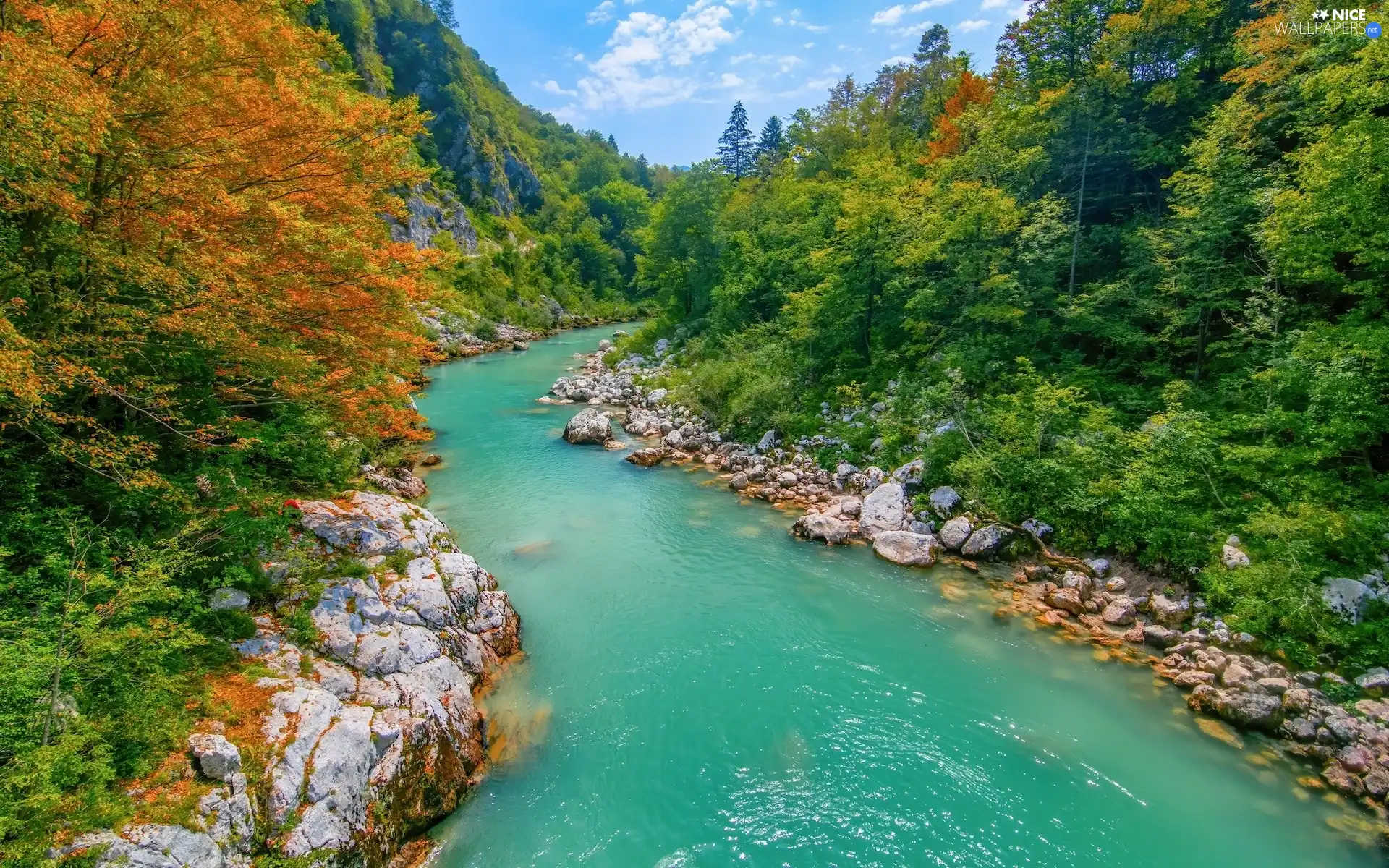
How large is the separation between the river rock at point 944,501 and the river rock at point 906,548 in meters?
0.96

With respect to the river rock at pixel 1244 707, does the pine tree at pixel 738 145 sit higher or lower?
higher

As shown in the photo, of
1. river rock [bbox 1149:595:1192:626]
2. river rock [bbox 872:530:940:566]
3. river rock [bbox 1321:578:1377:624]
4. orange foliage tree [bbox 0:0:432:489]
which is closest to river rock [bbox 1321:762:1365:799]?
river rock [bbox 1321:578:1377:624]

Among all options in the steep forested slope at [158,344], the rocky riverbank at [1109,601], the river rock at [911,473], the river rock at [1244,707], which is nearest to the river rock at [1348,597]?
the rocky riverbank at [1109,601]

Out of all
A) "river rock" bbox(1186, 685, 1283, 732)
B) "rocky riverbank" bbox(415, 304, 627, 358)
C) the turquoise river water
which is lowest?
the turquoise river water

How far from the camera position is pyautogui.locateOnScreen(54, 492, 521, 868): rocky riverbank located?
5000mm

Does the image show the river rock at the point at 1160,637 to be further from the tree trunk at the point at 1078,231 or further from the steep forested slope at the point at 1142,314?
the tree trunk at the point at 1078,231

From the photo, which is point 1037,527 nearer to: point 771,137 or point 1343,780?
point 1343,780

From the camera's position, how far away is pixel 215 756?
5223 millimetres

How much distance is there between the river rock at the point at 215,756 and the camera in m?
5.18

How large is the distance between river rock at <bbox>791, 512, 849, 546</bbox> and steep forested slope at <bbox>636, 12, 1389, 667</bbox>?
10.8 ft

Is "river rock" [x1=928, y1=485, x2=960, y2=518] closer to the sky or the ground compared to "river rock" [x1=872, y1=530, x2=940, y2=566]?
closer to the sky

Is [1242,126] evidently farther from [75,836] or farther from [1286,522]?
[75,836]

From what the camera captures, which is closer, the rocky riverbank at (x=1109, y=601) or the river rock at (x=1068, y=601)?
the rocky riverbank at (x=1109, y=601)

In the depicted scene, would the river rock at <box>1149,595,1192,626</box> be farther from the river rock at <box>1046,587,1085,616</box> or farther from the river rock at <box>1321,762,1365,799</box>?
the river rock at <box>1321,762,1365,799</box>
